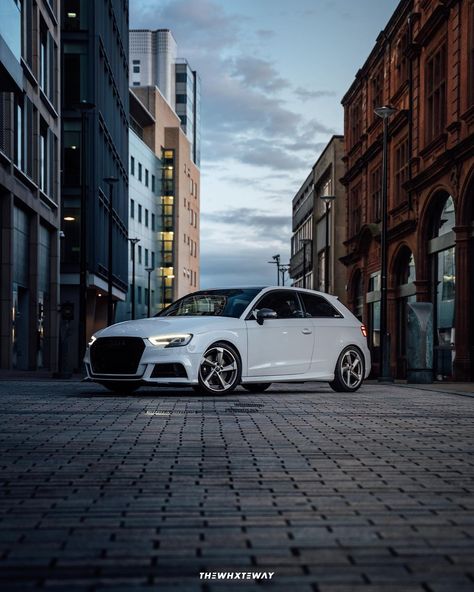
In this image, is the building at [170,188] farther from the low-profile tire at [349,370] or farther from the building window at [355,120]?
the low-profile tire at [349,370]

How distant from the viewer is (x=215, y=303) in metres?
14.5

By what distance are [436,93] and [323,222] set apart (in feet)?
116

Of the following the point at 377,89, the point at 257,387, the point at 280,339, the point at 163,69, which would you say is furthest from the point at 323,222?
the point at 163,69

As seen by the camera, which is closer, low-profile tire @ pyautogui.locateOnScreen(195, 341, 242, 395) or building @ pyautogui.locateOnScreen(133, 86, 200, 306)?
low-profile tire @ pyautogui.locateOnScreen(195, 341, 242, 395)

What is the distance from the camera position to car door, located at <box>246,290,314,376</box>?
14.1 m

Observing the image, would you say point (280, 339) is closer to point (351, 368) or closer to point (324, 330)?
point (324, 330)

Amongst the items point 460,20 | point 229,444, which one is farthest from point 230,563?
point 460,20

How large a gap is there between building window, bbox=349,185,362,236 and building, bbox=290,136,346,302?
1.29 metres

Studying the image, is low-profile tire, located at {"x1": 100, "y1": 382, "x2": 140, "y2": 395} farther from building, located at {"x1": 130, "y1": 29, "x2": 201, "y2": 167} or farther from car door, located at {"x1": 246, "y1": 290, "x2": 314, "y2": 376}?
building, located at {"x1": 130, "y1": 29, "x2": 201, "y2": 167}

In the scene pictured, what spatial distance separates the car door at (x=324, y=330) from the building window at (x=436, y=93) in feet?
46.4

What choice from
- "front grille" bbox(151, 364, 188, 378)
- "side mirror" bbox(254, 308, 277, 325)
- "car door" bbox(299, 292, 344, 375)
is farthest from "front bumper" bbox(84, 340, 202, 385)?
"car door" bbox(299, 292, 344, 375)

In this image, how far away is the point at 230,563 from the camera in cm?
369

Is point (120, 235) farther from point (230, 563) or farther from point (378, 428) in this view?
point (230, 563)

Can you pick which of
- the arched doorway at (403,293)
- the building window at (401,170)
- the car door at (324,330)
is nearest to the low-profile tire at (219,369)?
the car door at (324,330)
